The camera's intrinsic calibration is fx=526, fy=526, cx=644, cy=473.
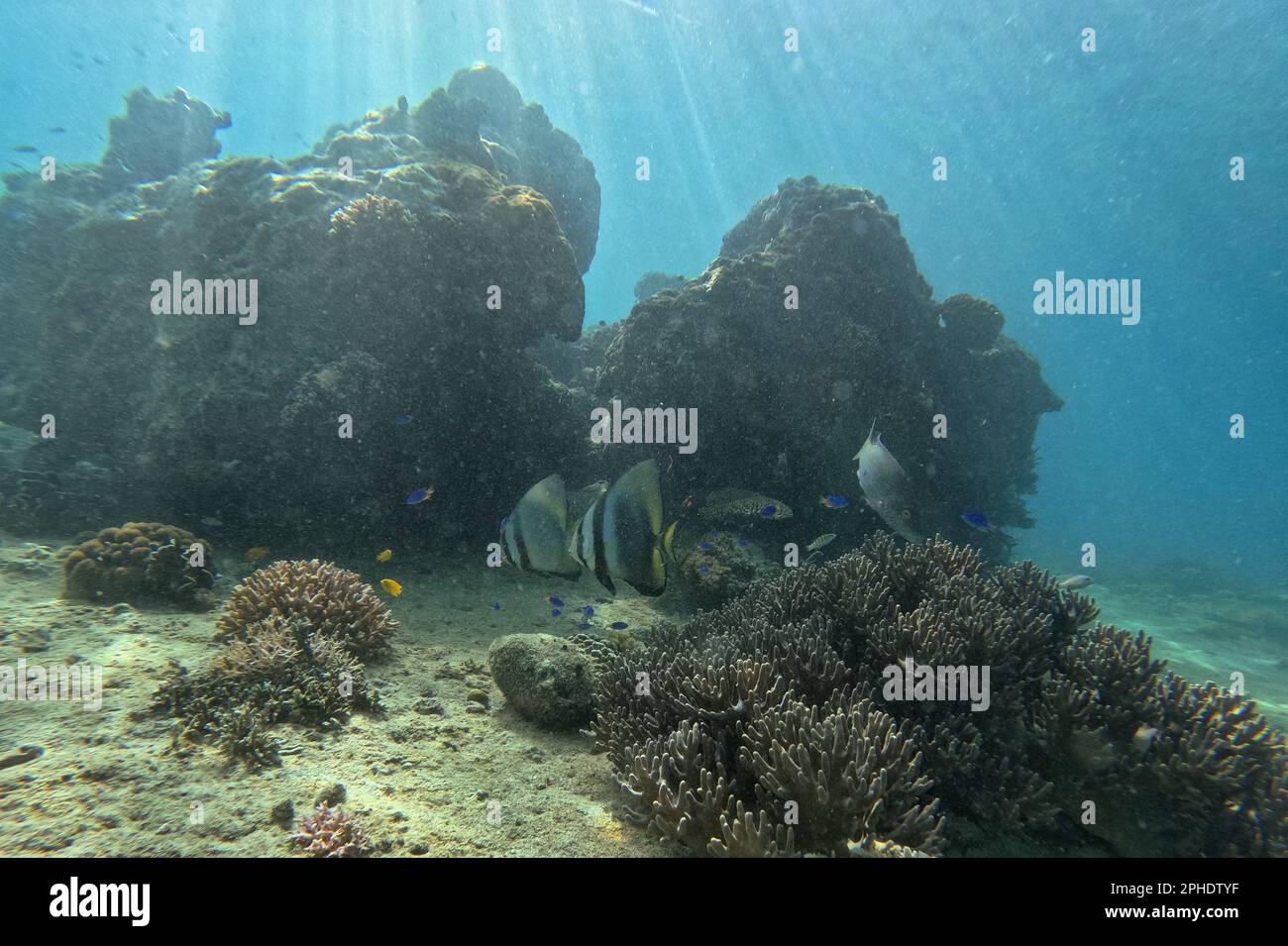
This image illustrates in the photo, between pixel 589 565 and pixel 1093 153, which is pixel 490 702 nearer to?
pixel 589 565

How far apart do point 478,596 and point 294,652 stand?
3487 millimetres

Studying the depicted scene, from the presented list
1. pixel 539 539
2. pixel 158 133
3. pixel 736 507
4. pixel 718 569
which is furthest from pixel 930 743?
pixel 158 133

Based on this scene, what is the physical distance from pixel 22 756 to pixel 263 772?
1.43m

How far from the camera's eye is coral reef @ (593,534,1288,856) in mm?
3078

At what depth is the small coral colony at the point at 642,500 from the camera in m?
3.50

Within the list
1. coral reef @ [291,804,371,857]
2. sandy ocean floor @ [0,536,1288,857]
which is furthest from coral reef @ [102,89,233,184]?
coral reef @ [291,804,371,857]

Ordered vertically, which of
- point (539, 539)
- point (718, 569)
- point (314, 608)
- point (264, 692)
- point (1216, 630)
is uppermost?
point (539, 539)

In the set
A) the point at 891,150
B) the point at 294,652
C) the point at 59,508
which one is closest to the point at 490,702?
the point at 294,652

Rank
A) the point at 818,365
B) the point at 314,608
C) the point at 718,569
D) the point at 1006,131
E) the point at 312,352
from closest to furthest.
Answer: the point at 314,608 → the point at 718,569 → the point at 312,352 → the point at 818,365 → the point at 1006,131

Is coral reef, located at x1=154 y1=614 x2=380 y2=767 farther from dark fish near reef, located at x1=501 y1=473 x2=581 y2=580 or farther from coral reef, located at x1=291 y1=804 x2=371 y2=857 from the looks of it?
dark fish near reef, located at x1=501 y1=473 x2=581 y2=580

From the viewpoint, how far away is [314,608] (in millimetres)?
5227

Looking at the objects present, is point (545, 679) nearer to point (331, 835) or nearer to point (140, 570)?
point (331, 835)

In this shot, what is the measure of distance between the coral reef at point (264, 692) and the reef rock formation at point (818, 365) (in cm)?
675
